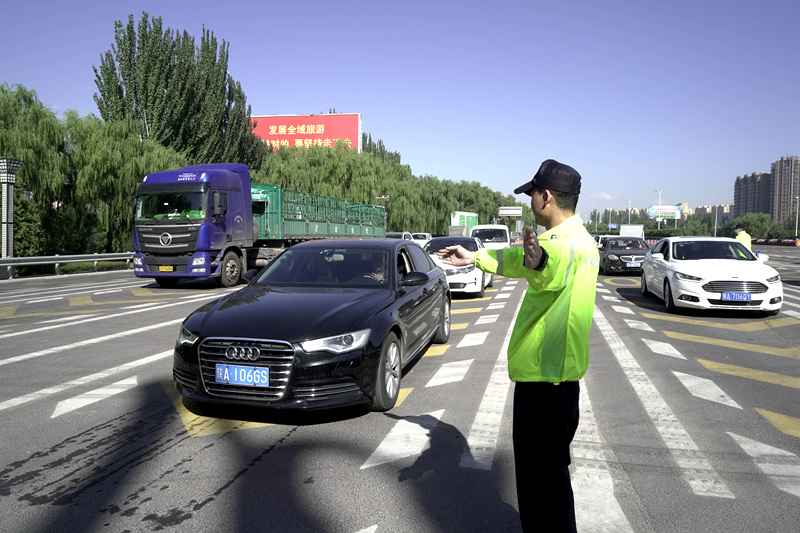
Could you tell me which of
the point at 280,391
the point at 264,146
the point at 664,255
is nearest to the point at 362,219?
the point at 664,255

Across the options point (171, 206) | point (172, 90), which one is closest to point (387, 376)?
point (171, 206)

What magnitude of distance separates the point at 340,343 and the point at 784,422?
11.8 ft

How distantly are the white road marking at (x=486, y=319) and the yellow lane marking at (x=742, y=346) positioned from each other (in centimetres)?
282

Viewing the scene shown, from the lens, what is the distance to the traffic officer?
2510 mm

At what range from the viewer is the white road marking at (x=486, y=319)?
34.5 feet

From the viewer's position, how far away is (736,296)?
10852 millimetres

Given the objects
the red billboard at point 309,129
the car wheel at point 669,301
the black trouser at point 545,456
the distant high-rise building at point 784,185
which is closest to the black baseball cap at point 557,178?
the black trouser at point 545,456

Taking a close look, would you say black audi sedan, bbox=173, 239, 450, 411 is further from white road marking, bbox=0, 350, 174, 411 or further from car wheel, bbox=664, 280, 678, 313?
car wheel, bbox=664, 280, 678, 313

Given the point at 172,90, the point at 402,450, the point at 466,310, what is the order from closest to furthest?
the point at 402,450, the point at 466,310, the point at 172,90

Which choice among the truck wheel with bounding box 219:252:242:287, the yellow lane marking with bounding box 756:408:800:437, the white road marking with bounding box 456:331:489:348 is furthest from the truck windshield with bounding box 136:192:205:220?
the yellow lane marking with bounding box 756:408:800:437

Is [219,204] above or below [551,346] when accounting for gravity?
→ above

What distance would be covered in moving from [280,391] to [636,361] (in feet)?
15.0

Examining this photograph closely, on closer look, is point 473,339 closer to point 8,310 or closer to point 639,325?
point 639,325

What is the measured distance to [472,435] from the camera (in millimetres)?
4477
